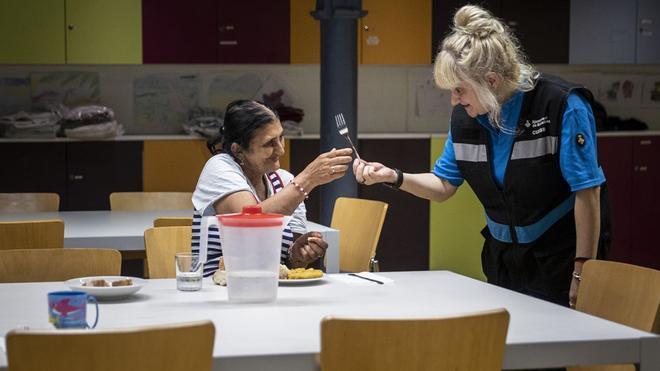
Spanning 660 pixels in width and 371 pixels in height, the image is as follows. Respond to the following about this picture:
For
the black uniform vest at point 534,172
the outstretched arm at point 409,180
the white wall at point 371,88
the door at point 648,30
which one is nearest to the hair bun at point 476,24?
the black uniform vest at point 534,172

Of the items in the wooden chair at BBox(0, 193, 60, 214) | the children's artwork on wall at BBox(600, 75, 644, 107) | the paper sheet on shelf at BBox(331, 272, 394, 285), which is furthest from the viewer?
the children's artwork on wall at BBox(600, 75, 644, 107)

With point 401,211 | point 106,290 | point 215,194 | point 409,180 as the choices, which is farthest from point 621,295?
point 401,211

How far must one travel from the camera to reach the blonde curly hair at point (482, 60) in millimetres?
3178

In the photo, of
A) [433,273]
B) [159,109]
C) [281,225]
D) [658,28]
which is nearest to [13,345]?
[281,225]

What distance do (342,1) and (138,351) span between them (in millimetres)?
4689

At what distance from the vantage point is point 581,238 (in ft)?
10.4

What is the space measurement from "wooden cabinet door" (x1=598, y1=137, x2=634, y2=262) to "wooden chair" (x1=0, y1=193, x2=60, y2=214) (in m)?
4.00

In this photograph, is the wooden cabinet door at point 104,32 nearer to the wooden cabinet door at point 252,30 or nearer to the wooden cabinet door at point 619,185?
the wooden cabinet door at point 252,30

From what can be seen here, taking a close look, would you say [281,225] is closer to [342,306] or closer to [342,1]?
[342,306]

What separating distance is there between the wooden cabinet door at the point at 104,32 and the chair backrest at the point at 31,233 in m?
3.35

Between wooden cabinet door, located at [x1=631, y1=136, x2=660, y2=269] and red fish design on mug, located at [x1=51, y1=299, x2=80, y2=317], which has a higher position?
red fish design on mug, located at [x1=51, y1=299, x2=80, y2=317]

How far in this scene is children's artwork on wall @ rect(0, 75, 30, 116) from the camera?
7.40 m

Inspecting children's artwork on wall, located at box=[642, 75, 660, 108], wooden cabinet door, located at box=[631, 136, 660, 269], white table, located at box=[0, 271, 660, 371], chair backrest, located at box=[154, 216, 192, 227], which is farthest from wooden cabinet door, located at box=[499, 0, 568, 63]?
white table, located at box=[0, 271, 660, 371]

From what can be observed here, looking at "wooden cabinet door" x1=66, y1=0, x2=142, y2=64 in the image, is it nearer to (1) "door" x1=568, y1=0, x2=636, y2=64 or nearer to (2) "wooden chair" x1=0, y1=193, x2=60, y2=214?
(2) "wooden chair" x1=0, y1=193, x2=60, y2=214
